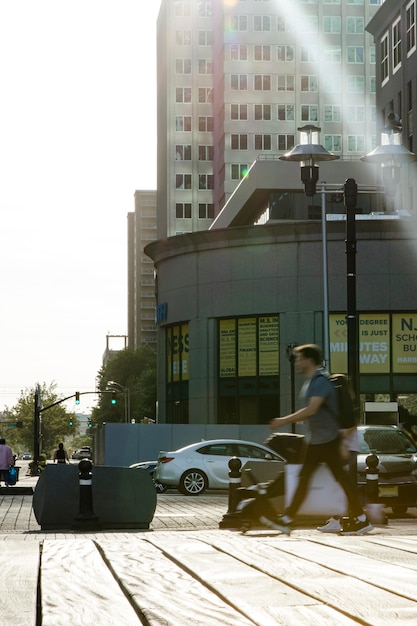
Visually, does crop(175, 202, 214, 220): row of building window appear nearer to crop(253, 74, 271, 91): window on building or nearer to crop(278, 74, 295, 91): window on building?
crop(253, 74, 271, 91): window on building

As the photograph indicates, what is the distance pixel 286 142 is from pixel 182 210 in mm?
12168

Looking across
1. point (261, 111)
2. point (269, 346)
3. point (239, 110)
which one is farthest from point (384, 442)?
point (261, 111)

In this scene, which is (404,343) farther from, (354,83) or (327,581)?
(354,83)

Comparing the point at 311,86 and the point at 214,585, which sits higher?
the point at 311,86

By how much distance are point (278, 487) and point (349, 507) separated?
2.42 ft

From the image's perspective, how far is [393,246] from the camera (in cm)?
4912

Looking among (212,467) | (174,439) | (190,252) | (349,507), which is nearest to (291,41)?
(190,252)

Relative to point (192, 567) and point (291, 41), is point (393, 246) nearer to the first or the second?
point (192, 567)

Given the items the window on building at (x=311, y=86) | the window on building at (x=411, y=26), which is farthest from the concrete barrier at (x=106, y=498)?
the window on building at (x=311, y=86)

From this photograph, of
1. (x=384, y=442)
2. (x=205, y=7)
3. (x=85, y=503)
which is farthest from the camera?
(x=205, y=7)

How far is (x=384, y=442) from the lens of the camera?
2269 centimetres

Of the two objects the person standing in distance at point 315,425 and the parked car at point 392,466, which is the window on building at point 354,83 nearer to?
the parked car at point 392,466

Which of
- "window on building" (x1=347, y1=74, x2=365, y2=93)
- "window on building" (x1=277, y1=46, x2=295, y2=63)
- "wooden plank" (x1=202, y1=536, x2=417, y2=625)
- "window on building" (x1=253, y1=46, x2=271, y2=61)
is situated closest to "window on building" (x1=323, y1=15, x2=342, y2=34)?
"window on building" (x1=277, y1=46, x2=295, y2=63)

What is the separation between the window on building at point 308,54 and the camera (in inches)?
4427
